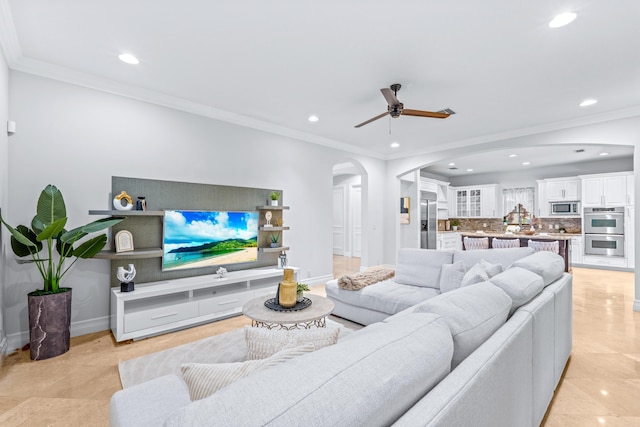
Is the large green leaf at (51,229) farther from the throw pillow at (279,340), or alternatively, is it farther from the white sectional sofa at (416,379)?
the throw pillow at (279,340)

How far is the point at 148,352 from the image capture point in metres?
2.80

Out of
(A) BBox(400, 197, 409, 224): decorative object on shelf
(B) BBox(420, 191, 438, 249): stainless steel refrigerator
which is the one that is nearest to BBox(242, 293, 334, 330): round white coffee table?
(A) BBox(400, 197, 409, 224): decorative object on shelf

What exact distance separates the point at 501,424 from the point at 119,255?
3.31 metres

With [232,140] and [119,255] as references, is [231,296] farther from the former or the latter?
[232,140]

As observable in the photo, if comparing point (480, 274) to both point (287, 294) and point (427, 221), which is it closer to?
point (287, 294)

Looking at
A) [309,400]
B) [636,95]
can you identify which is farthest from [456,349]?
[636,95]

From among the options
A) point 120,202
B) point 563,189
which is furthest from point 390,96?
point 563,189

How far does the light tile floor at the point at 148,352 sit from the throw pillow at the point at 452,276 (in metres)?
1.07

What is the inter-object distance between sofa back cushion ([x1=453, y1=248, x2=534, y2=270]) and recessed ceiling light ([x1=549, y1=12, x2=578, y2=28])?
80.7 inches

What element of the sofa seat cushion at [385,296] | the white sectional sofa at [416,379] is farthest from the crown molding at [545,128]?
the white sectional sofa at [416,379]

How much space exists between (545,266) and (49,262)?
4.06 meters

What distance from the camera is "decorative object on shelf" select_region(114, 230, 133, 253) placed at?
3195mm

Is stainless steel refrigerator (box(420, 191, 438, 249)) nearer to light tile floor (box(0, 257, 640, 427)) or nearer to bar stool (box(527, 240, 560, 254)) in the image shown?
→ bar stool (box(527, 240, 560, 254))

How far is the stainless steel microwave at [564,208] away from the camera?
7.54 metres
